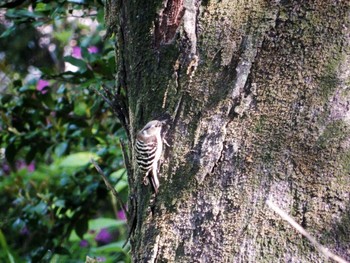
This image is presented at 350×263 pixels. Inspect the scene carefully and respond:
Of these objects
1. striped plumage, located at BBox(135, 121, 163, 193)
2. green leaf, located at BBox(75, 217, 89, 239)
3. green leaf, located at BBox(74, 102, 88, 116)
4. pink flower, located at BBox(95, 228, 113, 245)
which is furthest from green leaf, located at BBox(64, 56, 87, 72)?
pink flower, located at BBox(95, 228, 113, 245)

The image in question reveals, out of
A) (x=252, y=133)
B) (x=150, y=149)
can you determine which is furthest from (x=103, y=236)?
(x=252, y=133)

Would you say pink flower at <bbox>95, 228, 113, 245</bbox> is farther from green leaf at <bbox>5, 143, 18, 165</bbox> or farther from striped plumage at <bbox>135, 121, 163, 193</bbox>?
striped plumage at <bbox>135, 121, 163, 193</bbox>

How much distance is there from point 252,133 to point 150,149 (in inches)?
9.7

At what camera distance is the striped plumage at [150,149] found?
3.79 feet

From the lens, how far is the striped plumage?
1.16 metres

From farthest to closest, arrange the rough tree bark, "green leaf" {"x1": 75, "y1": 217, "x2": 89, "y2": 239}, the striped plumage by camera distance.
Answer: "green leaf" {"x1": 75, "y1": 217, "x2": 89, "y2": 239}
the striped plumage
the rough tree bark

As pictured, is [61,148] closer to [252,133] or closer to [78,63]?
[78,63]

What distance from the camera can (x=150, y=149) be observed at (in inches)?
46.9

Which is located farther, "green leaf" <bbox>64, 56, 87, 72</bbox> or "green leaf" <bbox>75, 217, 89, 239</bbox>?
"green leaf" <bbox>75, 217, 89, 239</bbox>

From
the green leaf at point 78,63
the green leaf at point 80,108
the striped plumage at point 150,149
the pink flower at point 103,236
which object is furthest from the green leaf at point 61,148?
the pink flower at point 103,236

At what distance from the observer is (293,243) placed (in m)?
1.01

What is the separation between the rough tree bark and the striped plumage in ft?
0.08

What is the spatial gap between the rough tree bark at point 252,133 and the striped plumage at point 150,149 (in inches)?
1.0

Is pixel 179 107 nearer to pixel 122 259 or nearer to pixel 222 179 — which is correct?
pixel 222 179
